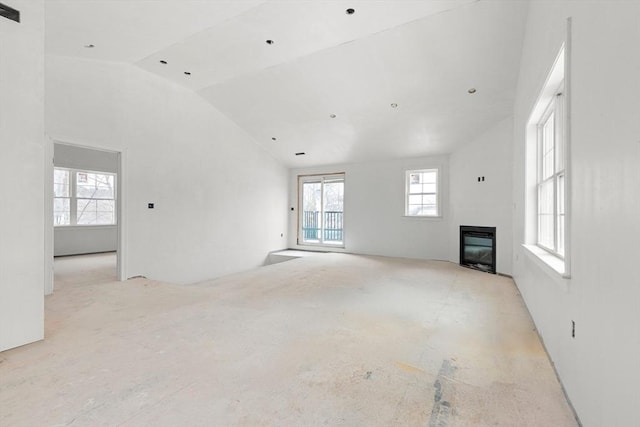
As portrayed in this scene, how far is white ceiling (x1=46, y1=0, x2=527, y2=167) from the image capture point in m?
3.02

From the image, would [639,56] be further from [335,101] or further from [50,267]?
[50,267]

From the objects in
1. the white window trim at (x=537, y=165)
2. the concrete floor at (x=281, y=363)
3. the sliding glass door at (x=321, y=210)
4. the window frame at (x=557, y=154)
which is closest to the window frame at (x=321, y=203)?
the sliding glass door at (x=321, y=210)

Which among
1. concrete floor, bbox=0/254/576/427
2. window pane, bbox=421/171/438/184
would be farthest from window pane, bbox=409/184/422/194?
concrete floor, bbox=0/254/576/427

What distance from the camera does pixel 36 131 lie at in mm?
2182

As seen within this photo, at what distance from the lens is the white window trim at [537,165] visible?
164cm

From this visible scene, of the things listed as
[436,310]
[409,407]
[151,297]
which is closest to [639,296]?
[409,407]

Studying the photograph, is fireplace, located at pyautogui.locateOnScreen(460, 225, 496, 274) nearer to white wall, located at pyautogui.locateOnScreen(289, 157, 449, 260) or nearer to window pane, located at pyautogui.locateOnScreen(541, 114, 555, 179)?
white wall, located at pyautogui.locateOnScreen(289, 157, 449, 260)

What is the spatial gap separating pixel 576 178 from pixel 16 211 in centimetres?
366

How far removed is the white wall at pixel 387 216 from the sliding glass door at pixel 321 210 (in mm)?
301

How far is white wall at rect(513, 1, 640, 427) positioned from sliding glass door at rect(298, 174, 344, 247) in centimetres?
625

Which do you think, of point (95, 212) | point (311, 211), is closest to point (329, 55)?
point (311, 211)

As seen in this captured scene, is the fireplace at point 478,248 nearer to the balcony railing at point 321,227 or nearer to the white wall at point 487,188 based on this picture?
the white wall at point 487,188

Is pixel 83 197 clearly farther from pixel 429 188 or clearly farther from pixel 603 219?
pixel 603 219

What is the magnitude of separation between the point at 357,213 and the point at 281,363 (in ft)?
19.1
